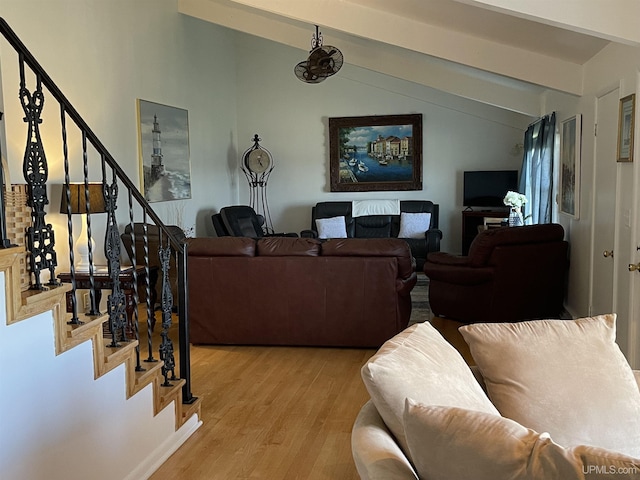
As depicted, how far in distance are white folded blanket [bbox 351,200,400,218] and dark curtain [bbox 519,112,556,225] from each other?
1899 millimetres

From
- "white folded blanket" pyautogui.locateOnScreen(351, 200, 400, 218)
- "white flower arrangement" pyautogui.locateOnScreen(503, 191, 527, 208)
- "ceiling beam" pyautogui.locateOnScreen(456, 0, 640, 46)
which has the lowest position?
"white folded blanket" pyautogui.locateOnScreen(351, 200, 400, 218)

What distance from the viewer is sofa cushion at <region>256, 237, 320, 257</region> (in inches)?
180

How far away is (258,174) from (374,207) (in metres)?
1.99

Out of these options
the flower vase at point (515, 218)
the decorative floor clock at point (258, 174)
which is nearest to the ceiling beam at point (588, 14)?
the flower vase at point (515, 218)

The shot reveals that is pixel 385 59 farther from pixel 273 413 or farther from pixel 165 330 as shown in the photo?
pixel 165 330

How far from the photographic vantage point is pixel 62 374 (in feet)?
7.42

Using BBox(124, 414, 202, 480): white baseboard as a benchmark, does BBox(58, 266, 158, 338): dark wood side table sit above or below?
above

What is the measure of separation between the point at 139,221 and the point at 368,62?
317 centimetres

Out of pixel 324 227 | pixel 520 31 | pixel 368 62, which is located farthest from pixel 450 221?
pixel 520 31

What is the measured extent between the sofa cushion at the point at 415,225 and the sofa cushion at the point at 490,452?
7.08 metres

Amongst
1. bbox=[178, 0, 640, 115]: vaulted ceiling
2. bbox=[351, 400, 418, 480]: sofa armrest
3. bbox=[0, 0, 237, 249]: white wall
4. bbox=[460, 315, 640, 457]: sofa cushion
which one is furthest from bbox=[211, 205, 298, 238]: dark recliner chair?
bbox=[351, 400, 418, 480]: sofa armrest

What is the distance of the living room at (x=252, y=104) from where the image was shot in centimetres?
479

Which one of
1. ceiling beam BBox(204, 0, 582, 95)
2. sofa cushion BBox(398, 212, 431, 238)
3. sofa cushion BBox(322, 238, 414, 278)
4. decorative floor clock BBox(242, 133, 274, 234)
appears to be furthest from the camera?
decorative floor clock BBox(242, 133, 274, 234)
